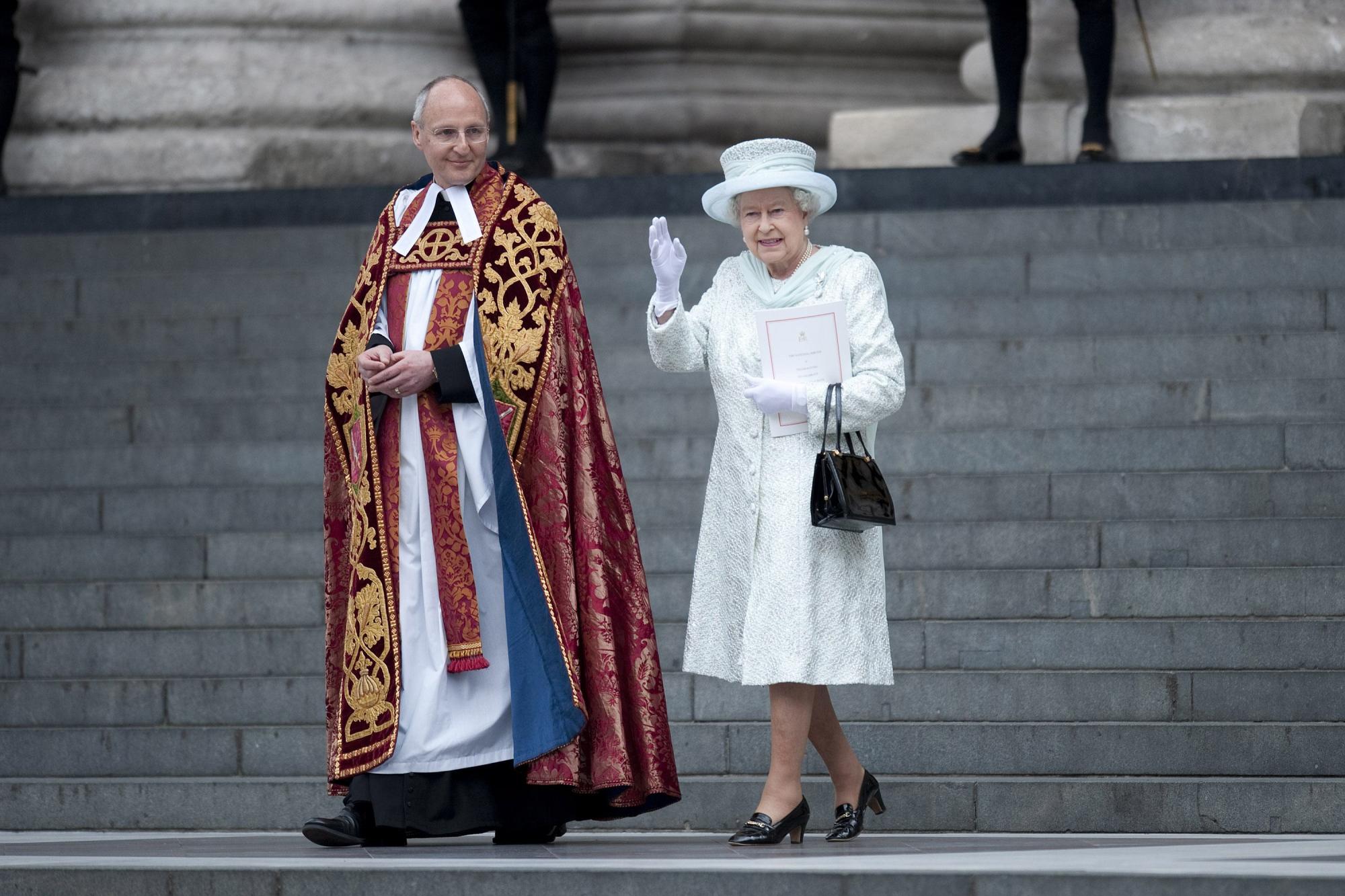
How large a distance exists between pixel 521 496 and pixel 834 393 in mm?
896

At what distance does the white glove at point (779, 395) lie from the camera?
6141mm

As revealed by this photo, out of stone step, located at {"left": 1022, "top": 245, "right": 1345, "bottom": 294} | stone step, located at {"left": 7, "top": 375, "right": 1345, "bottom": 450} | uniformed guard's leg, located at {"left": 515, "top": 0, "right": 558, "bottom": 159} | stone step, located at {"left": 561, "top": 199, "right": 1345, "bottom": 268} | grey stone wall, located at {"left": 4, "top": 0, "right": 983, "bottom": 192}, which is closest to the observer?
stone step, located at {"left": 7, "top": 375, "right": 1345, "bottom": 450}

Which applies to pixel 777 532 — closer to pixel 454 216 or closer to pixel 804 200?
pixel 804 200

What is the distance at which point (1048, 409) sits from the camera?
905 centimetres

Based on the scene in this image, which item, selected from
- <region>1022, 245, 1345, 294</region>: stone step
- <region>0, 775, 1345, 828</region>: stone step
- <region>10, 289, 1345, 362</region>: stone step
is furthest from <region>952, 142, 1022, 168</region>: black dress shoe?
<region>0, 775, 1345, 828</region>: stone step

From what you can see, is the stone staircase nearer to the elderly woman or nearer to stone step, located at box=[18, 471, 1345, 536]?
stone step, located at box=[18, 471, 1345, 536]

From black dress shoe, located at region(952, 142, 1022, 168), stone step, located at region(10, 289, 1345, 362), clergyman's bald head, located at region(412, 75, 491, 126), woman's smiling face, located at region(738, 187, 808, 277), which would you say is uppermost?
black dress shoe, located at region(952, 142, 1022, 168)

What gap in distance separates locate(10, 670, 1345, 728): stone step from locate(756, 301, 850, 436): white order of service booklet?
156cm

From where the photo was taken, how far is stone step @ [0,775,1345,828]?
6.81 metres

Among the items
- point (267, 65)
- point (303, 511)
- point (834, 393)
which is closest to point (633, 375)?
point (303, 511)

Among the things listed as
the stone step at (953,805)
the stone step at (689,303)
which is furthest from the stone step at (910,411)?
the stone step at (953,805)

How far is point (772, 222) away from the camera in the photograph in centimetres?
630

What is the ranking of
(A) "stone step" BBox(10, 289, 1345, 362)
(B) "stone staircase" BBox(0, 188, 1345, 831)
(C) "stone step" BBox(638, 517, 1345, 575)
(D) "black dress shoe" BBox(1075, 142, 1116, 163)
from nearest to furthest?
1. (B) "stone staircase" BBox(0, 188, 1345, 831)
2. (C) "stone step" BBox(638, 517, 1345, 575)
3. (A) "stone step" BBox(10, 289, 1345, 362)
4. (D) "black dress shoe" BBox(1075, 142, 1116, 163)

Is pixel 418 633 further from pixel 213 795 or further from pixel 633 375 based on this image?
pixel 633 375
